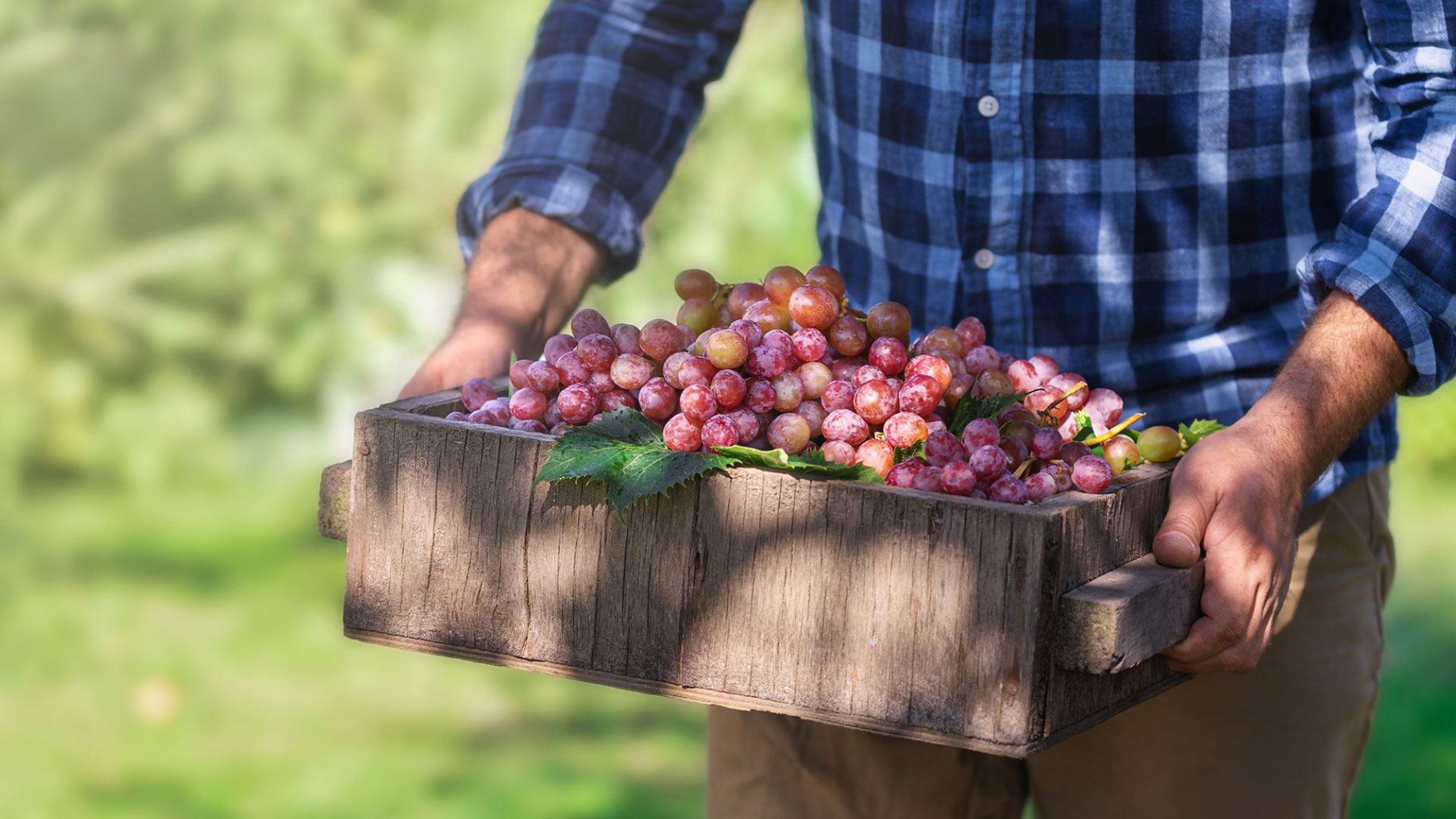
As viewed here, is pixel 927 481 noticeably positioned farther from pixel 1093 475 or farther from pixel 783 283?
pixel 783 283

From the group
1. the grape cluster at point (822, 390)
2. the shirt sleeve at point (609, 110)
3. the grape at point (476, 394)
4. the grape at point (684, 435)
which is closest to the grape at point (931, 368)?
the grape cluster at point (822, 390)

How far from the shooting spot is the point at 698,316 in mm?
1735

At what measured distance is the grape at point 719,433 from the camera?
152 centimetres

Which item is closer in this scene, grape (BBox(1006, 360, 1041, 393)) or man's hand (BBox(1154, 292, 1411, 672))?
man's hand (BBox(1154, 292, 1411, 672))

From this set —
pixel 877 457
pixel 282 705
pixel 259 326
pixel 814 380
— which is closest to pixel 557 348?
pixel 814 380

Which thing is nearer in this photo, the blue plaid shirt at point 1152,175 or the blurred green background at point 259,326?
the blue plaid shirt at point 1152,175

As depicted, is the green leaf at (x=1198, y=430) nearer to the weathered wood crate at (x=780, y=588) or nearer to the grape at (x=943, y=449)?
the weathered wood crate at (x=780, y=588)

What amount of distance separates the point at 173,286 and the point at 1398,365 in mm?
4323

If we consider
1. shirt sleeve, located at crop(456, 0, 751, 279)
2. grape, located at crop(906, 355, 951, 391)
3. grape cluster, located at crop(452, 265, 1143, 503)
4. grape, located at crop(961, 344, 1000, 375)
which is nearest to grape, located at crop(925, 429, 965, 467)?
grape cluster, located at crop(452, 265, 1143, 503)

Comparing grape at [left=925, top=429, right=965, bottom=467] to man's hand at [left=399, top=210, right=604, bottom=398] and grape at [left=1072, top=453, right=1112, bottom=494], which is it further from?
man's hand at [left=399, top=210, right=604, bottom=398]

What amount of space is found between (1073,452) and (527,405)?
21.2 inches

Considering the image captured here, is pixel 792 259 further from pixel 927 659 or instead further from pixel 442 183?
pixel 927 659

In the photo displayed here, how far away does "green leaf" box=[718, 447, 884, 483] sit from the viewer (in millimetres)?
1489

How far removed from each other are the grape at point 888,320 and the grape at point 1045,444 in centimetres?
19
